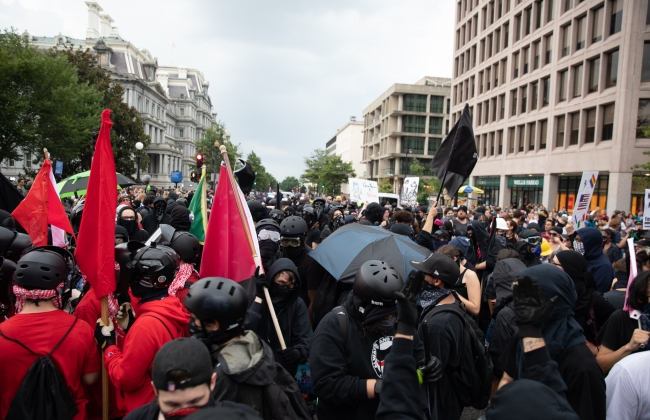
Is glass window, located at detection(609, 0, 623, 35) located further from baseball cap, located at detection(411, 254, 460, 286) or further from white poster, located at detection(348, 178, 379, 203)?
baseball cap, located at detection(411, 254, 460, 286)

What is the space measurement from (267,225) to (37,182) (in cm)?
296

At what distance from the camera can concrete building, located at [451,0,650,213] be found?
26203 mm

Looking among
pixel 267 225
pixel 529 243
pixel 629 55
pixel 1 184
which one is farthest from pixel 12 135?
pixel 629 55

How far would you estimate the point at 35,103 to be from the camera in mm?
25062

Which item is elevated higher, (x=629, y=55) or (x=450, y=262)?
(x=629, y=55)

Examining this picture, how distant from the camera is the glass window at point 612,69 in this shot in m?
27.4

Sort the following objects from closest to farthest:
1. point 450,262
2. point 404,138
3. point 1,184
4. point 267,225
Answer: point 450,262
point 267,225
point 1,184
point 404,138

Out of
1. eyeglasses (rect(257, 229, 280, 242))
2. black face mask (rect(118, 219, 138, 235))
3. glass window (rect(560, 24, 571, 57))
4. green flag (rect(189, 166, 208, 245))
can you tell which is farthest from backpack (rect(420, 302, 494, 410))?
glass window (rect(560, 24, 571, 57))

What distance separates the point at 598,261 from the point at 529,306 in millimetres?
4408

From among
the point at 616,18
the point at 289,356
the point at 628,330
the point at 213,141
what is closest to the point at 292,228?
the point at 289,356

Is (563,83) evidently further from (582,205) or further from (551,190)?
(582,205)

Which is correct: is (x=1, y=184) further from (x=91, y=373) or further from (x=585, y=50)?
(x=585, y=50)

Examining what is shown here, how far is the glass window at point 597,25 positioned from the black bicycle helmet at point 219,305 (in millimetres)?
33697

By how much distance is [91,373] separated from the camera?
303 centimetres
